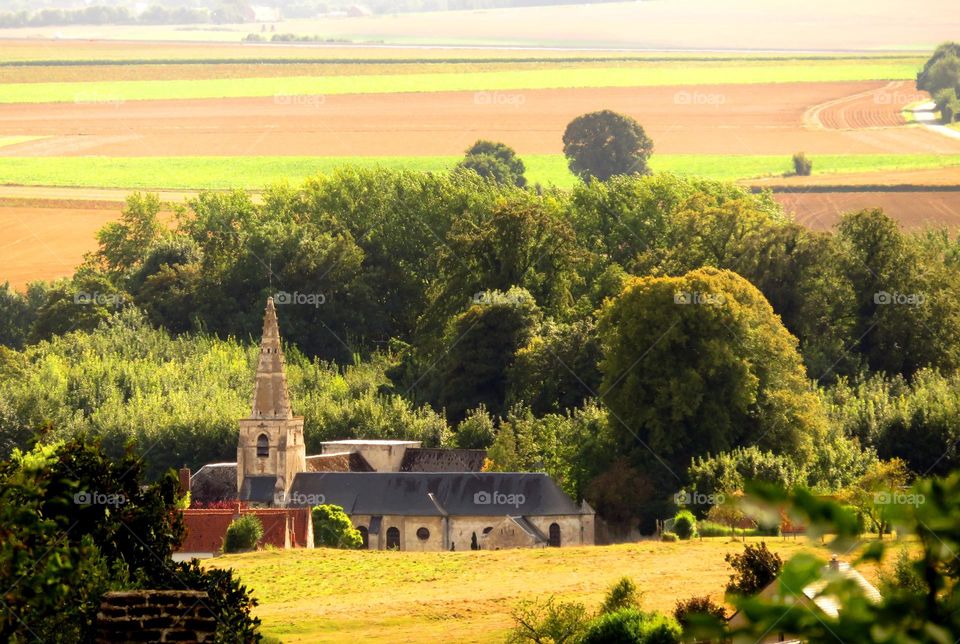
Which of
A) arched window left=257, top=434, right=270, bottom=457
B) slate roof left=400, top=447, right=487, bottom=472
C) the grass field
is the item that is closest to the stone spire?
arched window left=257, top=434, right=270, bottom=457

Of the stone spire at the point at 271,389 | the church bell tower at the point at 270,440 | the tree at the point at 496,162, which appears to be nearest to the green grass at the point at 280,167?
the tree at the point at 496,162

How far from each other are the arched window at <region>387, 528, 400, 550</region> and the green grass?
8478 centimetres

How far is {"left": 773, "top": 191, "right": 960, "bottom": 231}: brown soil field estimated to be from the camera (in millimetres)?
131500

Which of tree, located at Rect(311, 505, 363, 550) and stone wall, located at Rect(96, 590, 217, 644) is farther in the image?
tree, located at Rect(311, 505, 363, 550)

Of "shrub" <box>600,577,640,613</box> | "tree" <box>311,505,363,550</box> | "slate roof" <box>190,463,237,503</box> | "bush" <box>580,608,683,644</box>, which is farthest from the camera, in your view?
"slate roof" <box>190,463,237,503</box>

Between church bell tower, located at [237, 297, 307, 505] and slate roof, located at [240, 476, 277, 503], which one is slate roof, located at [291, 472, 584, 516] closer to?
church bell tower, located at [237, 297, 307, 505]

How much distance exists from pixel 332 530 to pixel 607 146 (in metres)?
101

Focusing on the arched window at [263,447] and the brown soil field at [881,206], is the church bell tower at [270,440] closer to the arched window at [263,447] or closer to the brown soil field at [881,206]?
the arched window at [263,447]

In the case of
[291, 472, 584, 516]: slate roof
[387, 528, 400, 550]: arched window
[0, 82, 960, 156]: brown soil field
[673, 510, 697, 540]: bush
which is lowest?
[387, 528, 400, 550]: arched window

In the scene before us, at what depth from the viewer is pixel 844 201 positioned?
5615 inches

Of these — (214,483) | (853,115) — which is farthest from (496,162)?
(214,483)

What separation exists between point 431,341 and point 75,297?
2557 cm

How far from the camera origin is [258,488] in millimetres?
78812

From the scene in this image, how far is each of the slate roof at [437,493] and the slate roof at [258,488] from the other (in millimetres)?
859
